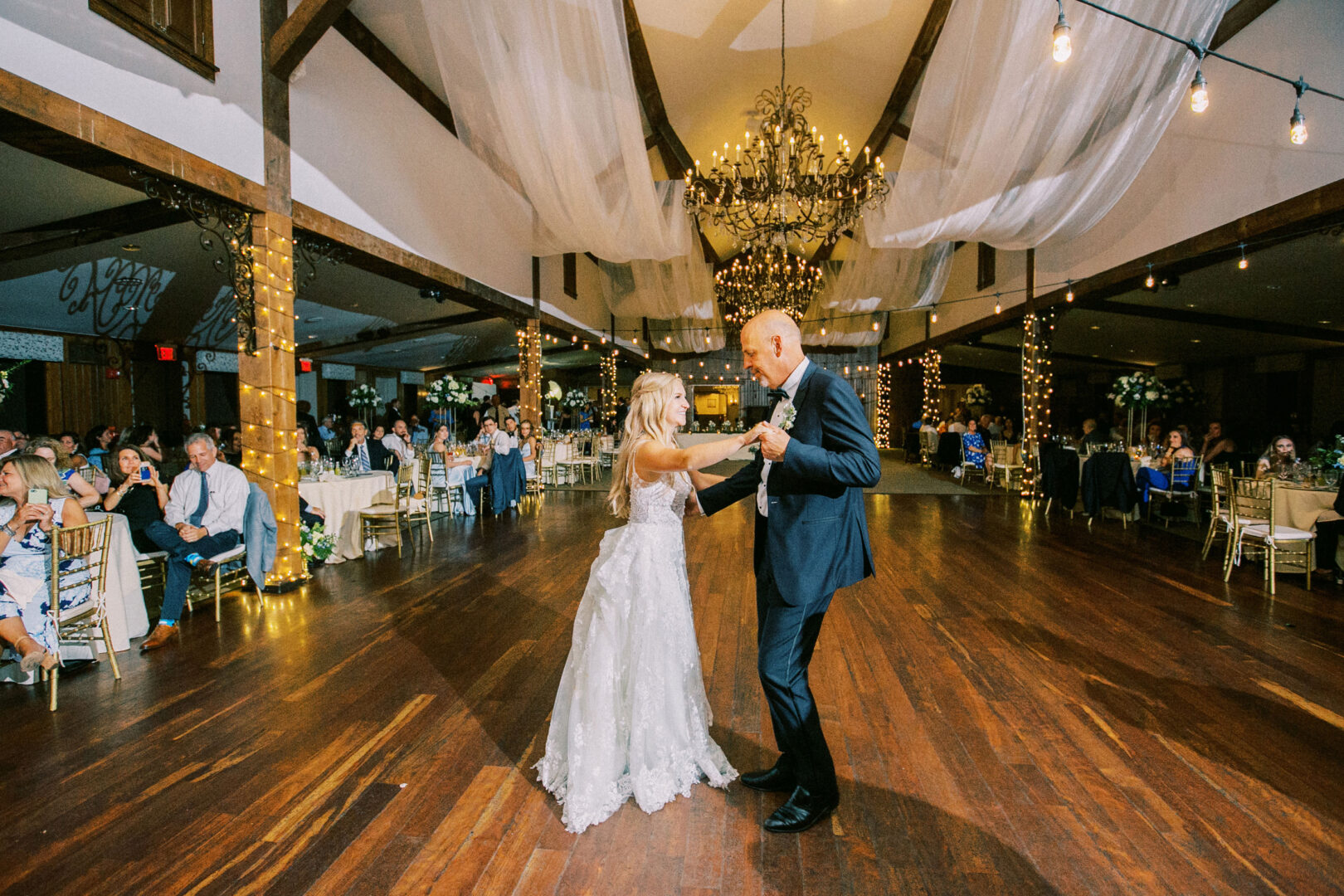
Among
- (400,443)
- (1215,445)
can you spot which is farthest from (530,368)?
(1215,445)

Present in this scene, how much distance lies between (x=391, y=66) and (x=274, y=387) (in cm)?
377

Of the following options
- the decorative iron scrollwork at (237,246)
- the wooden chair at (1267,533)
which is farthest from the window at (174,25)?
the wooden chair at (1267,533)

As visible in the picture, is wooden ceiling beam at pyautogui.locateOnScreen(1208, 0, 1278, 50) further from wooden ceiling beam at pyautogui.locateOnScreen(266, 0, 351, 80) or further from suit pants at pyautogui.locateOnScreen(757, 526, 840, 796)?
wooden ceiling beam at pyautogui.locateOnScreen(266, 0, 351, 80)

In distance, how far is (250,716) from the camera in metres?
2.84

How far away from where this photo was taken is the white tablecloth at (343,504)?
18.6ft

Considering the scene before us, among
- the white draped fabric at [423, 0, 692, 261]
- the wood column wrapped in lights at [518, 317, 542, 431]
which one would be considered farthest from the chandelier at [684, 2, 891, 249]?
the wood column wrapped in lights at [518, 317, 542, 431]

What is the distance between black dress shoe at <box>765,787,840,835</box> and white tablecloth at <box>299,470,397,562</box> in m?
4.96

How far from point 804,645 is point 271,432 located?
168 inches

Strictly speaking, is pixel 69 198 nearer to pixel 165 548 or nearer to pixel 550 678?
pixel 165 548

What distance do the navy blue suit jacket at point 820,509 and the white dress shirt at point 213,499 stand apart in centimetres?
390

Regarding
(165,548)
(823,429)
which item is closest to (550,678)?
(823,429)

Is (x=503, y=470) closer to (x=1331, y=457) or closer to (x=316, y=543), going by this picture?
(x=316, y=543)

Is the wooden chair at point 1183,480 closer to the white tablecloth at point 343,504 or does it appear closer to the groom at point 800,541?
the groom at point 800,541

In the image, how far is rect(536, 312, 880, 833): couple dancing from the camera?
1892mm
